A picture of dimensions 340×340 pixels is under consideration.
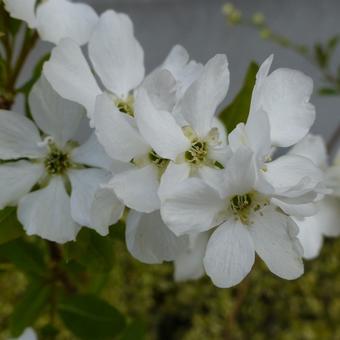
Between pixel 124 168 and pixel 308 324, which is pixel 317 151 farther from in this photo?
pixel 308 324

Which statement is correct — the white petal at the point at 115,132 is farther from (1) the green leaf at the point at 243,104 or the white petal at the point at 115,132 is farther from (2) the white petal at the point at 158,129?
(1) the green leaf at the point at 243,104

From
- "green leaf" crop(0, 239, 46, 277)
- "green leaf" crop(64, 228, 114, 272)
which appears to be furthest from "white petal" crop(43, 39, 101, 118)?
"green leaf" crop(0, 239, 46, 277)

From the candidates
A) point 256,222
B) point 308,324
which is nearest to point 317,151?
point 256,222

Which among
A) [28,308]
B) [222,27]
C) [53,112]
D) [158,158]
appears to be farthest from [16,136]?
[222,27]

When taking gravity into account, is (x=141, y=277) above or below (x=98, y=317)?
below

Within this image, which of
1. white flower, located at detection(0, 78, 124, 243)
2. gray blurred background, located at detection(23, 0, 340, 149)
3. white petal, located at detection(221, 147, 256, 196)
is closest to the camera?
white petal, located at detection(221, 147, 256, 196)

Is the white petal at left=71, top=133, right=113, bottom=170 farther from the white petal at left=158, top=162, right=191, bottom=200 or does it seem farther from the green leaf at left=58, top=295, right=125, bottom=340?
the green leaf at left=58, top=295, right=125, bottom=340
